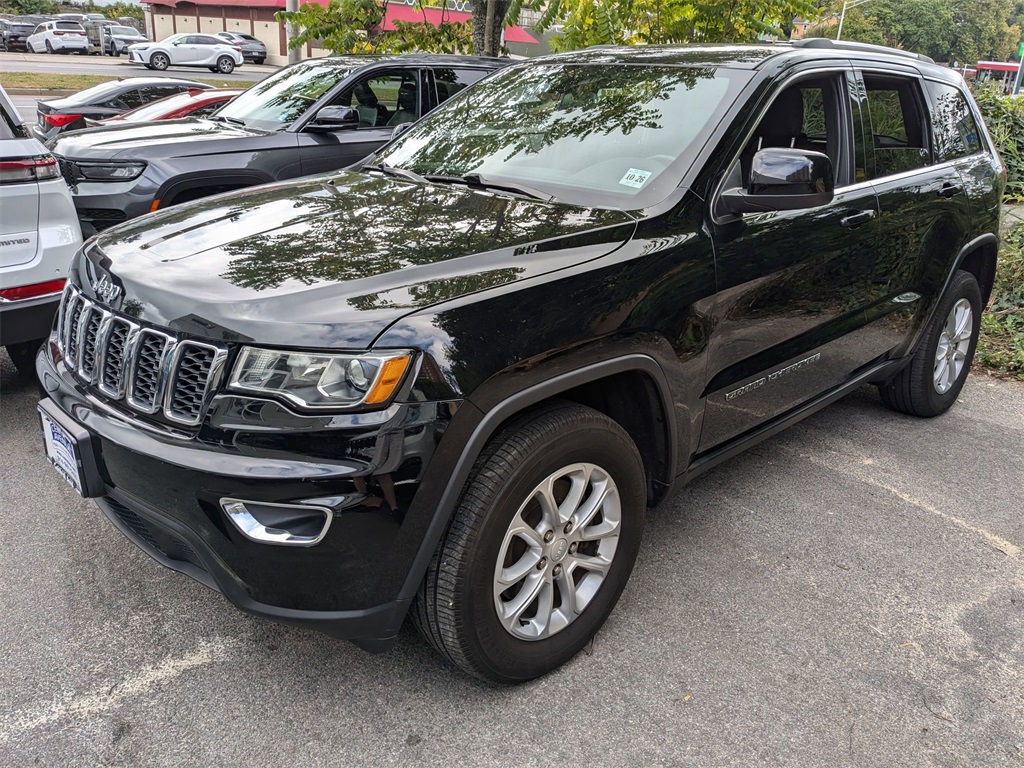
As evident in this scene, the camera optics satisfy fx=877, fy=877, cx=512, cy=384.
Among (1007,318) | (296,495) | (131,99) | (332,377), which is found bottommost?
(1007,318)

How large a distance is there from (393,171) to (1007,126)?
10863 mm

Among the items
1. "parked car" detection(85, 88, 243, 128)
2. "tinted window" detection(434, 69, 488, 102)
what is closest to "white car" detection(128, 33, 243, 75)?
"parked car" detection(85, 88, 243, 128)

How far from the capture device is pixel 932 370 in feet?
15.3

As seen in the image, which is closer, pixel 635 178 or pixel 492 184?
pixel 635 178

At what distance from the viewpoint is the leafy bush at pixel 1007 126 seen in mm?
10453

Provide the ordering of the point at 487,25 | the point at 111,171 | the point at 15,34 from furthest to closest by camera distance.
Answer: the point at 15,34 → the point at 487,25 → the point at 111,171

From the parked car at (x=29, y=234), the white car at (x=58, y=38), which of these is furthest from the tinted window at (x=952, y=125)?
the white car at (x=58, y=38)

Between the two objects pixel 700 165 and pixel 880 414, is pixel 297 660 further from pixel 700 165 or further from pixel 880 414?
pixel 880 414

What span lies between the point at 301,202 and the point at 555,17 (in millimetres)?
7153

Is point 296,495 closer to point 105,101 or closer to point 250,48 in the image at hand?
point 105,101

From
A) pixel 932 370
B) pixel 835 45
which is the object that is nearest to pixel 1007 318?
pixel 932 370

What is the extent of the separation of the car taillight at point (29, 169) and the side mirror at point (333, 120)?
2.65m

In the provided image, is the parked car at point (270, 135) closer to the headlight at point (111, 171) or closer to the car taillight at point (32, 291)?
the headlight at point (111, 171)

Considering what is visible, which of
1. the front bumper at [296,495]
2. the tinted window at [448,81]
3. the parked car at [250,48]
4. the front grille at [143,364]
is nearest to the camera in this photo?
the front bumper at [296,495]
